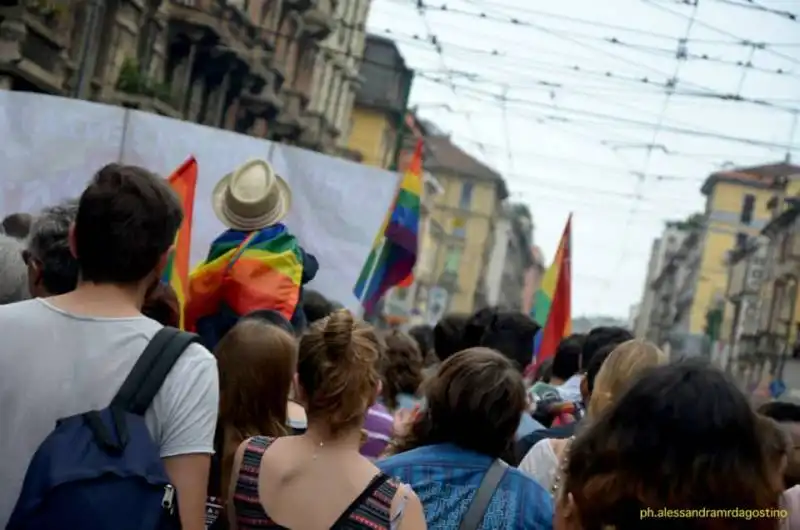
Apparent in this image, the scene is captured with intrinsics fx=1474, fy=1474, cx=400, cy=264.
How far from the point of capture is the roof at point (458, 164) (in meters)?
98.7

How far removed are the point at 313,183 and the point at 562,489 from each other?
8.42m

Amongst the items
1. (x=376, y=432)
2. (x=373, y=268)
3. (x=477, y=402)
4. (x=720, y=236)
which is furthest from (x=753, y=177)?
(x=477, y=402)

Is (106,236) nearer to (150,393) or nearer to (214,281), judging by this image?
(150,393)

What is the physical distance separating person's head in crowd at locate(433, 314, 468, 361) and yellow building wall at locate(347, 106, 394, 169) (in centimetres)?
5465

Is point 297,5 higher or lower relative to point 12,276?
higher

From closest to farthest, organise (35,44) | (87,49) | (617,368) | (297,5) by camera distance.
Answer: (617,368) → (35,44) → (87,49) → (297,5)

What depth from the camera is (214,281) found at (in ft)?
22.3

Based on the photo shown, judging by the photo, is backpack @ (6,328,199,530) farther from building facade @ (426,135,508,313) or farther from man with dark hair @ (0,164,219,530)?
building facade @ (426,135,508,313)

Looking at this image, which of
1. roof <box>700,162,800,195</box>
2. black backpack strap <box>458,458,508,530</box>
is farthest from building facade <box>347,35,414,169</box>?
black backpack strap <box>458,458,508,530</box>

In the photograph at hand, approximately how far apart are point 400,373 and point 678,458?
4389 millimetres

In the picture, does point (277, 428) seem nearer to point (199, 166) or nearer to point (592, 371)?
point (592, 371)

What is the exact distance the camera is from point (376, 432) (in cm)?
622

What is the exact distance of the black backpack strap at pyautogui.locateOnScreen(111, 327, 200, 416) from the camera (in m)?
3.18

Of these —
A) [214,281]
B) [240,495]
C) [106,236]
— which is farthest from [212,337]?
[106,236]
